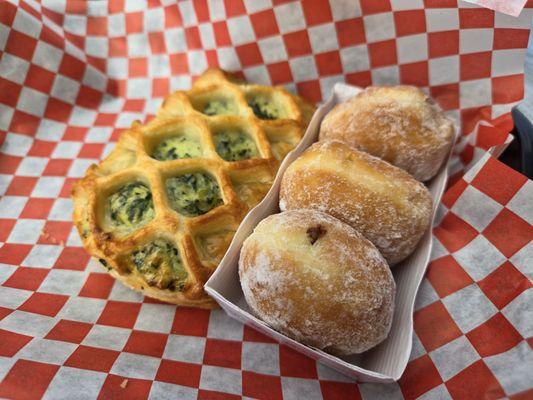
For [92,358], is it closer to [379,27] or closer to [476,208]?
[476,208]

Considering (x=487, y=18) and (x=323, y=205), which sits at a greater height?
(x=487, y=18)

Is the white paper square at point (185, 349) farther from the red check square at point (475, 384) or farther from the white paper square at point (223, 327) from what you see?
the red check square at point (475, 384)

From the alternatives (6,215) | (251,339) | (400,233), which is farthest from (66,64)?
(400,233)

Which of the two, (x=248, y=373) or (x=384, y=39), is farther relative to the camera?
(x=384, y=39)

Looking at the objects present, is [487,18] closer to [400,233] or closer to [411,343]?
[400,233]

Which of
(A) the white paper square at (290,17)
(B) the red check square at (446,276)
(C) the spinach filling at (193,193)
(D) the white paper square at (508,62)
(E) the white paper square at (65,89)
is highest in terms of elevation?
(A) the white paper square at (290,17)

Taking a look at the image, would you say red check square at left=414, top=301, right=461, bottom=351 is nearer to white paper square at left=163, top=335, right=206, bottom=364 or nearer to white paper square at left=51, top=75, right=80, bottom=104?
white paper square at left=163, top=335, right=206, bottom=364

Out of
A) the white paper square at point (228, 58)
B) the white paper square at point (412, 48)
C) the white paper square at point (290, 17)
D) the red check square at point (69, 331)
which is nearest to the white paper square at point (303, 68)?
the white paper square at point (290, 17)
